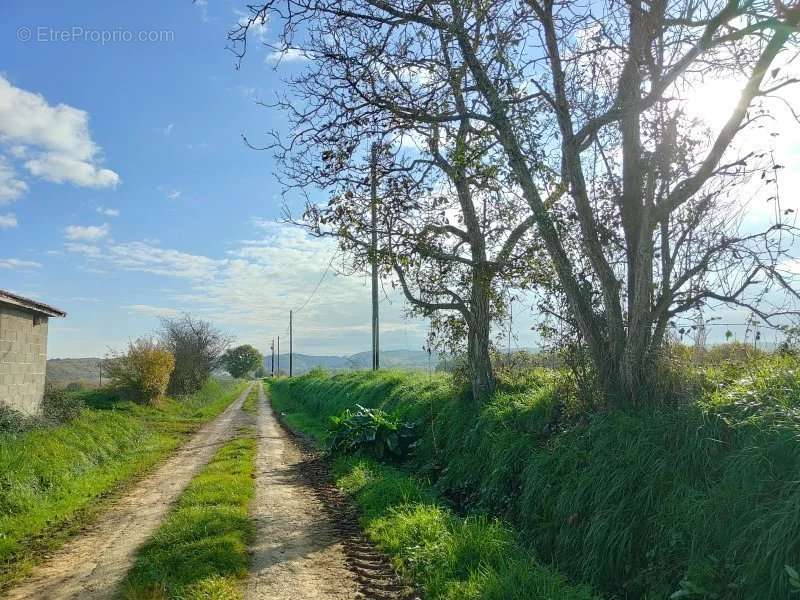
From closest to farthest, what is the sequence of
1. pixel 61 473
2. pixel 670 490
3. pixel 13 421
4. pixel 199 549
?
pixel 670 490
pixel 199 549
pixel 61 473
pixel 13 421

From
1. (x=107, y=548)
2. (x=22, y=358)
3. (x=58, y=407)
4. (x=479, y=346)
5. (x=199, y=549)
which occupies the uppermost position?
(x=479, y=346)

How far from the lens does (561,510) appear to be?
595cm

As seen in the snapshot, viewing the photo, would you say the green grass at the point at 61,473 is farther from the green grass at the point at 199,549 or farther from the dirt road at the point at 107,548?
the green grass at the point at 199,549

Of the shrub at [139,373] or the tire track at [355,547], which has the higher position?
the shrub at [139,373]

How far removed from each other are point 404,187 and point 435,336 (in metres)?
4.26

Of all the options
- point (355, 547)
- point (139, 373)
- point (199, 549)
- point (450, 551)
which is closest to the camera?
point (450, 551)

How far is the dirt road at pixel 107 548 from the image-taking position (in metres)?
5.53

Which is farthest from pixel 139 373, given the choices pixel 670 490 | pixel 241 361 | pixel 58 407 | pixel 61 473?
pixel 241 361

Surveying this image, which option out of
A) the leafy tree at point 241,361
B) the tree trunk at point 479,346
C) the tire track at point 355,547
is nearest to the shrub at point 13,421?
the tire track at point 355,547

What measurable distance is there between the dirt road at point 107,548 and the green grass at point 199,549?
8.4 inches

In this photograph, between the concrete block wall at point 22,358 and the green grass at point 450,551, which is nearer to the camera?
the green grass at point 450,551

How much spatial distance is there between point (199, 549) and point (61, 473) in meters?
5.64

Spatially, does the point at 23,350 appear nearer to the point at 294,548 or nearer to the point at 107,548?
the point at 107,548

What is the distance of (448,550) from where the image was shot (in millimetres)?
5812
